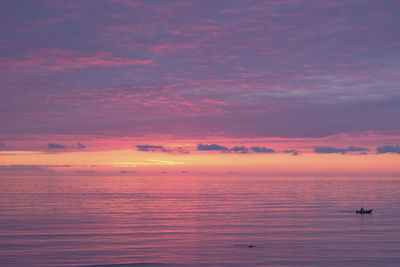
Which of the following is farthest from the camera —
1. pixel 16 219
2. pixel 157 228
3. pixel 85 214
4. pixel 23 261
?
pixel 85 214

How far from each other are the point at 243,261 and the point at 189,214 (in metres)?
43.3

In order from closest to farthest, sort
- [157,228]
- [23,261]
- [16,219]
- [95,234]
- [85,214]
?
[23,261], [95,234], [157,228], [16,219], [85,214]

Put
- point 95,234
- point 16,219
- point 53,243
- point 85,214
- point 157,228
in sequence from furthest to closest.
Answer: point 85,214 → point 16,219 → point 157,228 → point 95,234 → point 53,243

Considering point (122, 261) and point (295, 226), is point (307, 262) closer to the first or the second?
point (122, 261)

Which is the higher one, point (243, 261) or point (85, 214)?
point (85, 214)

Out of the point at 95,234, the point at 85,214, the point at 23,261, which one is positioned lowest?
the point at 23,261

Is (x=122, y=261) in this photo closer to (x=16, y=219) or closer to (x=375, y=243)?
(x=375, y=243)

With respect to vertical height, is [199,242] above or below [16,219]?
below

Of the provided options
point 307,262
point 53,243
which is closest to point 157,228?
point 53,243

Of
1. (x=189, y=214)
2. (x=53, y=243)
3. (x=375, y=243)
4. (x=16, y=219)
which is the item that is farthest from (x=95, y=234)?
(x=375, y=243)

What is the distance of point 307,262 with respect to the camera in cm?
4491

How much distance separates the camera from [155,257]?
4675 centimetres

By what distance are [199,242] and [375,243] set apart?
71.1 ft

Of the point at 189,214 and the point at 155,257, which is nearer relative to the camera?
the point at 155,257
